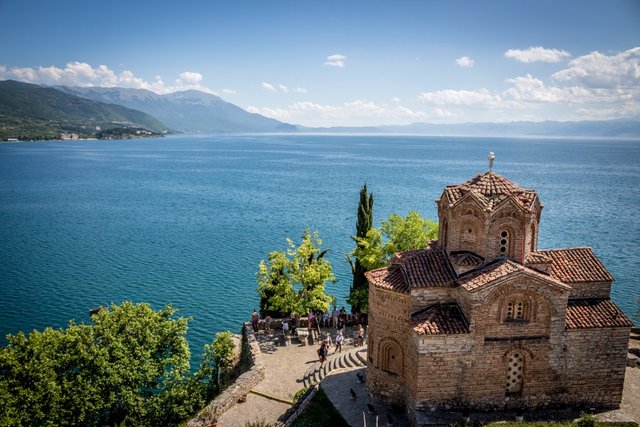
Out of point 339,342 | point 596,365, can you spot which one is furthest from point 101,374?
point 596,365

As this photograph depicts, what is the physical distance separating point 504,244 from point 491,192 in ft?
8.20

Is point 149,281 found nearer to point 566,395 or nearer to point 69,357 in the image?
point 69,357

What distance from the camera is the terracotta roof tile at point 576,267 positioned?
71.6 ft

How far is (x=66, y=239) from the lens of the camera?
204ft

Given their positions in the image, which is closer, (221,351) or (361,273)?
(221,351)

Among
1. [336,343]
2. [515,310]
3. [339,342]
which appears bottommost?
[336,343]

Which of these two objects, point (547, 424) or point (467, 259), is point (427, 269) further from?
point (547, 424)

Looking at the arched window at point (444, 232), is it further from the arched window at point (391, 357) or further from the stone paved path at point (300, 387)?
the stone paved path at point (300, 387)

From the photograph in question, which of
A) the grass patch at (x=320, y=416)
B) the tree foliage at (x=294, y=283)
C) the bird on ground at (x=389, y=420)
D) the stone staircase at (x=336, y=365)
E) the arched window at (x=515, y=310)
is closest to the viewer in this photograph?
the arched window at (x=515, y=310)

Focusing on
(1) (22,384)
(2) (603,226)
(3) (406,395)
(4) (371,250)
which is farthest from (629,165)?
(1) (22,384)

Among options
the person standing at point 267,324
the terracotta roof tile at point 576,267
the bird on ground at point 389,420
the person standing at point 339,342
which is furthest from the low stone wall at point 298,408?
the terracotta roof tile at point 576,267

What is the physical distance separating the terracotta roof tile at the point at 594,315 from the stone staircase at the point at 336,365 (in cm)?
1120

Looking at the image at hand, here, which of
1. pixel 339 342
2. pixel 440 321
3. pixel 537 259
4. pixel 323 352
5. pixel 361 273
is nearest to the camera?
pixel 440 321

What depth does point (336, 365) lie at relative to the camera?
27312 millimetres
